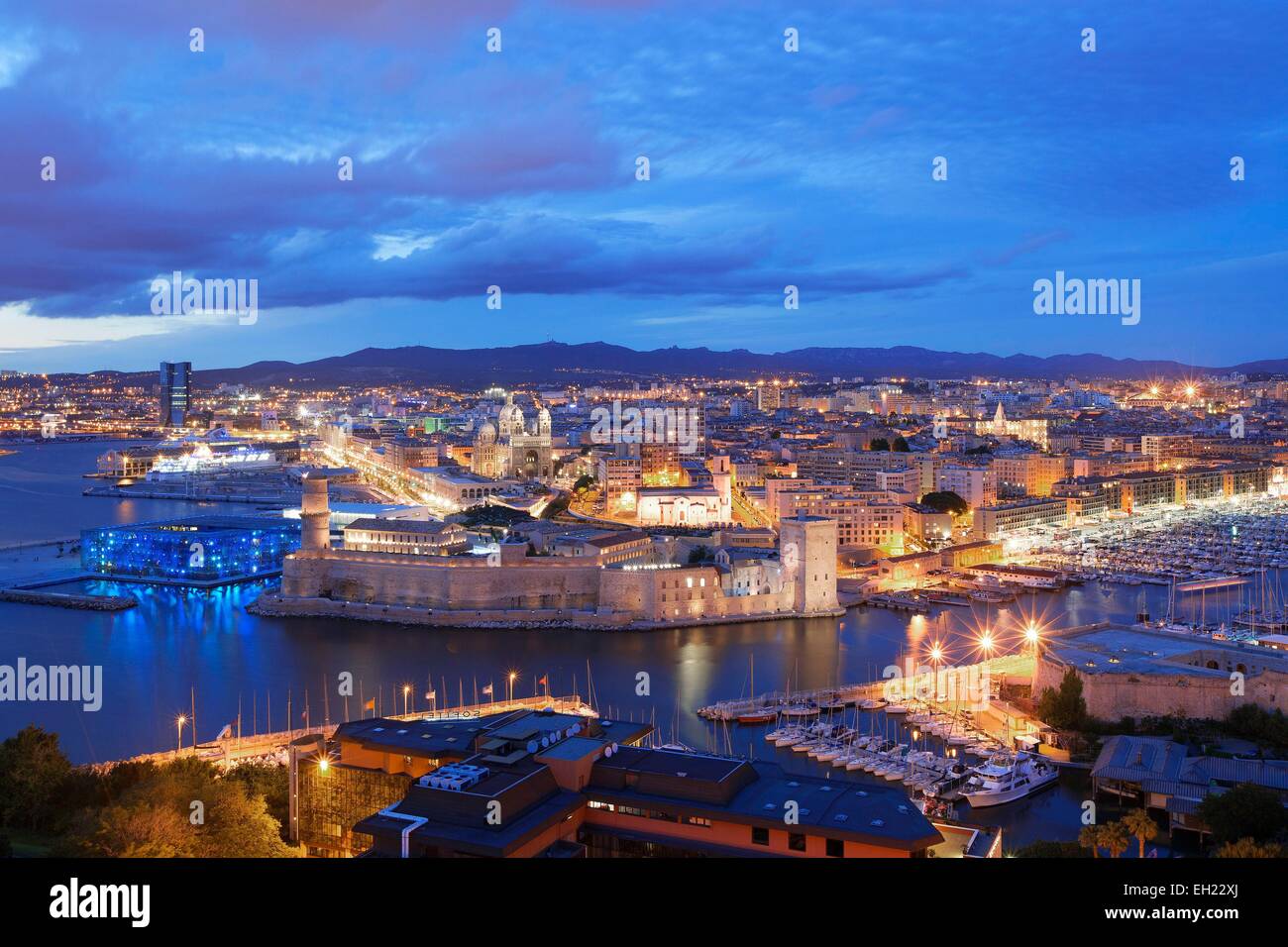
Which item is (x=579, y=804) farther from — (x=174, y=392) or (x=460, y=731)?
(x=174, y=392)

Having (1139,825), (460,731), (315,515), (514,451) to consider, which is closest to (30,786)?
(460,731)

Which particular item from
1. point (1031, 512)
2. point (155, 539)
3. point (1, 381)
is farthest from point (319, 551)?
point (1, 381)

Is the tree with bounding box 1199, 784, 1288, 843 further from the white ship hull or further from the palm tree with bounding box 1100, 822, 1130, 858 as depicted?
the white ship hull

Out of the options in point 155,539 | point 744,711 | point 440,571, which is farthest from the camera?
point 155,539

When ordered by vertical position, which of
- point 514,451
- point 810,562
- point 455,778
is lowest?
point 810,562

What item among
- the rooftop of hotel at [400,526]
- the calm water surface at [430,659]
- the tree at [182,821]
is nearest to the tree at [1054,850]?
the calm water surface at [430,659]

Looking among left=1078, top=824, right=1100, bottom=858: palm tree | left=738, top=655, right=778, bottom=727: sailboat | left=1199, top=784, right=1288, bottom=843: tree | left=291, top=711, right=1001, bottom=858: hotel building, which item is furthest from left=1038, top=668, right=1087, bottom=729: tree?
left=291, top=711, right=1001, bottom=858: hotel building
